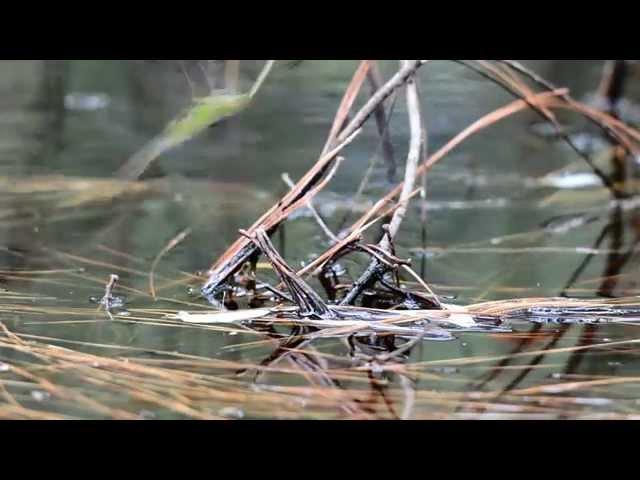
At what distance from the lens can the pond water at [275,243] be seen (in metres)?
1.18

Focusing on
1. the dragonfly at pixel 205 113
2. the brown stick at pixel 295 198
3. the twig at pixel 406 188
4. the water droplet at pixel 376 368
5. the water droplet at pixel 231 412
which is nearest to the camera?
the water droplet at pixel 231 412

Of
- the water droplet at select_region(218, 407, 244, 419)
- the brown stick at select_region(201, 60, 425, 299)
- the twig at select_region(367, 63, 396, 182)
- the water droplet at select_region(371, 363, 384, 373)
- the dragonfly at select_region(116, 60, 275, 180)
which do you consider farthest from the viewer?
the twig at select_region(367, 63, 396, 182)

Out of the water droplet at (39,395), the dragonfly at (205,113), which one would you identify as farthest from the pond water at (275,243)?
the dragonfly at (205,113)

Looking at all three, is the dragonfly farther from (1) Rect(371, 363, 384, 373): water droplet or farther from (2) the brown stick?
(1) Rect(371, 363, 384, 373): water droplet

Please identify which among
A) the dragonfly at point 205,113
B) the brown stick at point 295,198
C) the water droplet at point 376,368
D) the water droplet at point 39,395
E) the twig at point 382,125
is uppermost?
the twig at point 382,125

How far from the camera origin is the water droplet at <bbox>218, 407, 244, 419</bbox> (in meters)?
1.10

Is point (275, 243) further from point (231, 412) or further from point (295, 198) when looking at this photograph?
point (231, 412)

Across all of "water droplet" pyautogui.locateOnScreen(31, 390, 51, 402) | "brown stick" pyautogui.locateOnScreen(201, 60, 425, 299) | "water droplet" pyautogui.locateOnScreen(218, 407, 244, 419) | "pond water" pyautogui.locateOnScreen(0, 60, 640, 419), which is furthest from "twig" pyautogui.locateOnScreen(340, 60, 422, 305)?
"water droplet" pyautogui.locateOnScreen(31, 390, 51, 402)

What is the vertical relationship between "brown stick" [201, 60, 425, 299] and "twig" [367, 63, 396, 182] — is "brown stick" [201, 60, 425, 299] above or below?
below

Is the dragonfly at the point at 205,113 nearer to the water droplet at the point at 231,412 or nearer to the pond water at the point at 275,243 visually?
the pond water at the point at 275,243

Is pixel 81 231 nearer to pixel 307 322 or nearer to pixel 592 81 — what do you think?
pixel 307 322

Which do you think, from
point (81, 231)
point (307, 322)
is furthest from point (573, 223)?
point (81, 231)

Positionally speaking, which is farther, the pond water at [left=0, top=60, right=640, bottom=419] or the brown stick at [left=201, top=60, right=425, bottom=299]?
the brown stick at [left=201, top=60, right=425, bottom=299]
